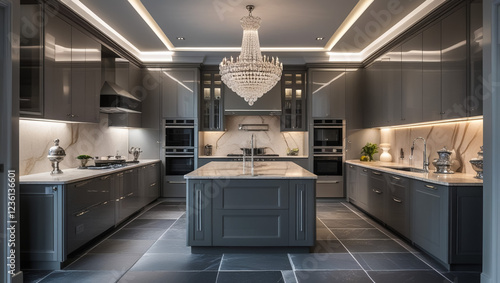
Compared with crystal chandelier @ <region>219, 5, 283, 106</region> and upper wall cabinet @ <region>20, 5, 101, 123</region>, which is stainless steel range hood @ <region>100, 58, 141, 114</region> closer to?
upper wall cabinet @ <region>20, 5, 101, 123</region>

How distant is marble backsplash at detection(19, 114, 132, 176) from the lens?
336cm

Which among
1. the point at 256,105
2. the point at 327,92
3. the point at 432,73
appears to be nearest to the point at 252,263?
the point at 432,73

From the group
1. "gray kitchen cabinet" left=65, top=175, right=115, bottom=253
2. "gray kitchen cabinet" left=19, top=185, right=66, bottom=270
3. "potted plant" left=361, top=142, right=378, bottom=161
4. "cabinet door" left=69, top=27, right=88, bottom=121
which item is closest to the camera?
"gray kitchen cabinet" left=19, top=185, right=66, bottom=270

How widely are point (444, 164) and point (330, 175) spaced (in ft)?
8.77

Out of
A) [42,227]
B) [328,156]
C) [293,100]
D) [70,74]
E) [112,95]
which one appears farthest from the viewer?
[293,100]

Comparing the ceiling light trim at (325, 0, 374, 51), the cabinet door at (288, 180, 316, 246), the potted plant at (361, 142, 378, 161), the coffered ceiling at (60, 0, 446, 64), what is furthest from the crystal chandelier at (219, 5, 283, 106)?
the potted plant at (361, 142, 378, 161)

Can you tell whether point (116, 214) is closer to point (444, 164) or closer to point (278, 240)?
point (278, 240)

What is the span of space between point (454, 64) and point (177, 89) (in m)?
4.46

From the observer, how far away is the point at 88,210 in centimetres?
337

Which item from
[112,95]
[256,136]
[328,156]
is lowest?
[328,156]

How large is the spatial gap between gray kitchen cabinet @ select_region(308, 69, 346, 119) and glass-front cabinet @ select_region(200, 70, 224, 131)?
1.76 meters

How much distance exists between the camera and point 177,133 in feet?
19.9

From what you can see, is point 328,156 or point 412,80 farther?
point 328,156

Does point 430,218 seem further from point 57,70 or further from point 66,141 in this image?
point 66,141
